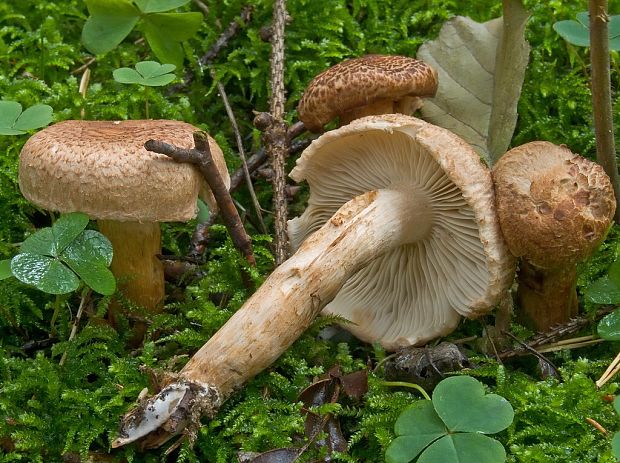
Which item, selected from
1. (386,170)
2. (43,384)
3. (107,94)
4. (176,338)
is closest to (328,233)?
(386,170)

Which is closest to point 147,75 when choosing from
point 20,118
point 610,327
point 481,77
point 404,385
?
point 20,118

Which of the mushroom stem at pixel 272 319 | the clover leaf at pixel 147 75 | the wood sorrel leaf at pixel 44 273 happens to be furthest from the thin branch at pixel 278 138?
the wood sorrel leaf at pixel 44 273

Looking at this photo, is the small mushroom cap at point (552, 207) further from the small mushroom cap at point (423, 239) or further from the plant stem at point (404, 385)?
the plant stem at point (404, 385)

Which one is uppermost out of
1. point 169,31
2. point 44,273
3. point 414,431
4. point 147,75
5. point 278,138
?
point 169,31

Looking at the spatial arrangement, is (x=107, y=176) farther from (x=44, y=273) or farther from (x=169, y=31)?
(x=169, y=31)

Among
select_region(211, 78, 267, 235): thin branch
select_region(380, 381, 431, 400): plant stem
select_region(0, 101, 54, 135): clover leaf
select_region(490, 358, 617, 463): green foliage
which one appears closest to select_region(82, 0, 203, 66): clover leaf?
select_region(0, 101, 54, 135): clover leaf

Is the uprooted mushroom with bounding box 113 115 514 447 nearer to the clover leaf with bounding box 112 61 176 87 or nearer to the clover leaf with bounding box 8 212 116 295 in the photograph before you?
the clover leaf with bounding box 8 212 116 295
